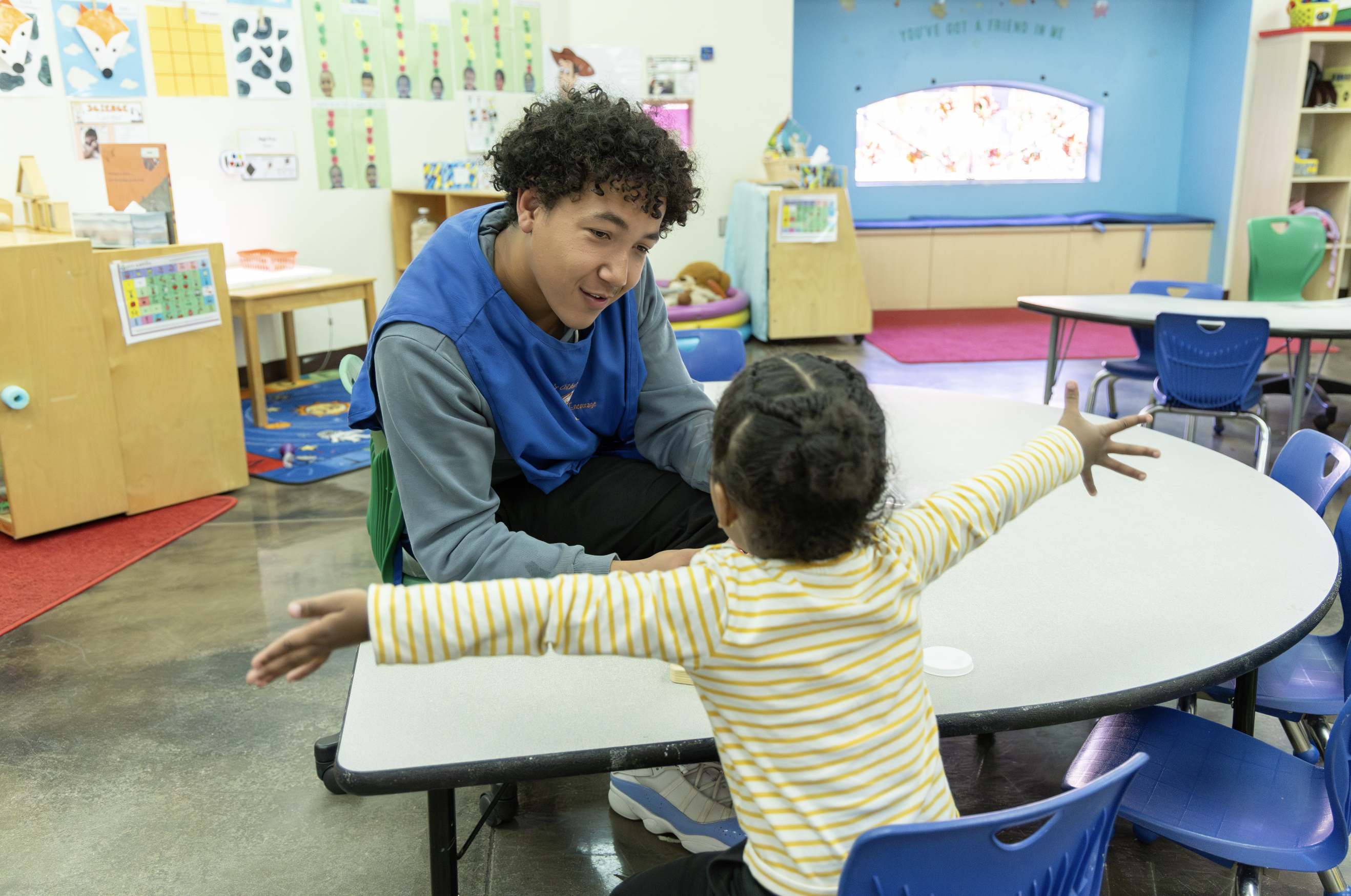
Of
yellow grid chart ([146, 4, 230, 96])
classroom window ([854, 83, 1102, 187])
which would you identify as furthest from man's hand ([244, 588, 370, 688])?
classroom window ([854, 83, 1102, 187])

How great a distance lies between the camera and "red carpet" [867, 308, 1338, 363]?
6.05m

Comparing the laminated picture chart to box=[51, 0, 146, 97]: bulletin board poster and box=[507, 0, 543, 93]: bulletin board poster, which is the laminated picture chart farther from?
box=[507, 0, 543, 93]: bulletin board poster

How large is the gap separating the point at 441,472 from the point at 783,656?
1.94ft

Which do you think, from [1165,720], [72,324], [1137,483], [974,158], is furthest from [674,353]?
[974,158]

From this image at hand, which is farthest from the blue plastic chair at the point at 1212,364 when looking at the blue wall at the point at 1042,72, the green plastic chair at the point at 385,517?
the blue wall at the point at 1042,72

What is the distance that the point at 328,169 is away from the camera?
17.6 feet

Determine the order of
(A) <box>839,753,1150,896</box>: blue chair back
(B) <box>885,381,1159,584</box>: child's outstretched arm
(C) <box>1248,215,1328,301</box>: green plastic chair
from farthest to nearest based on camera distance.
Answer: (C) <box>1248,215,1328,301</box>: green plastic chair → (B) <box>885,381,1159,584</box>: child's outstretched arm → (A) <box>839,753,1150,896</box>: blue chair back

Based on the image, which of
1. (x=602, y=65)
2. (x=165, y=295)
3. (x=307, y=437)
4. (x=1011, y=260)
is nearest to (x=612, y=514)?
(x=165, y=295)

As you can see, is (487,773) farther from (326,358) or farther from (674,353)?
(326,358)

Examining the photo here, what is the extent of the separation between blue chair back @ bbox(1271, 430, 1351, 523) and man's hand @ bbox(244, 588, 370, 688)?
1.55 metres

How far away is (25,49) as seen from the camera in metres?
4.17

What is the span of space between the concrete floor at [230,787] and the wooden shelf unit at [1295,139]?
533cm

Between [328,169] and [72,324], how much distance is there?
2.45 metres

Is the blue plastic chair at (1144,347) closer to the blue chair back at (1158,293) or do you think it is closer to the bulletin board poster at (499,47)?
the blue chair back at (1158,293)
